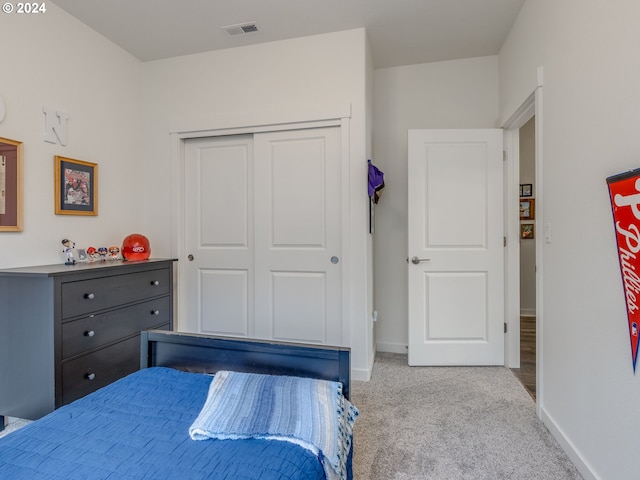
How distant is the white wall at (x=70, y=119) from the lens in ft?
6.86

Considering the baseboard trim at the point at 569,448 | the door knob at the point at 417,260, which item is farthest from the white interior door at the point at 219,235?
the baseboard trim at the point at 569,448

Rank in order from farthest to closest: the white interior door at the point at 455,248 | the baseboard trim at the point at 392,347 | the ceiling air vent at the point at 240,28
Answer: the baseboard trim at the point at 392,347, the white interior door at the point at 455,248, the ceiling air vent at the point at 240,28

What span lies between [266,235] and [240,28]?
161 cm

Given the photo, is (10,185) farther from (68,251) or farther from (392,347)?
(392,347)

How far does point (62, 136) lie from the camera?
236cm

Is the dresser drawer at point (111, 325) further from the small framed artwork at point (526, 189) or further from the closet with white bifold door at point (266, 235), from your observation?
the small framed artwork at point (526, 189)

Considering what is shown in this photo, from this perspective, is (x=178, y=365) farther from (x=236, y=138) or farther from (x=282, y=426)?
(x=236, y=138)

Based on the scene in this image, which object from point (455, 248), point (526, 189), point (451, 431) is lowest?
point (451, 431)

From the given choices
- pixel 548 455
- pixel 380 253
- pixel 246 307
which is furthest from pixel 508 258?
pixel 246 307

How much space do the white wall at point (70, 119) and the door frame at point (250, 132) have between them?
1.23ft

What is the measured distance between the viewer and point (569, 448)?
1.69 meters

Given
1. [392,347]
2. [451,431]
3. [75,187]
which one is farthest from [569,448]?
[75,187]

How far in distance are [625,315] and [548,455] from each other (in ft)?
2.96

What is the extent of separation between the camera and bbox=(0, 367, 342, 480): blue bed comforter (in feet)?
2.68
